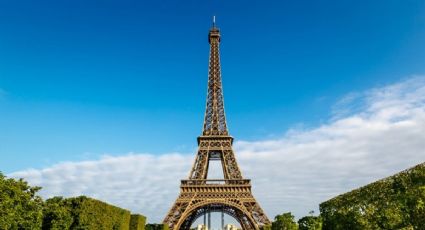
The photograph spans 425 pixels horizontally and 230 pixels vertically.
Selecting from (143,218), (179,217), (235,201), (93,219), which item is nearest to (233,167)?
(235,201)

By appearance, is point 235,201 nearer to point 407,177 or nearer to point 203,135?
point 203,135

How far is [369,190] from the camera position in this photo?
1016 inches

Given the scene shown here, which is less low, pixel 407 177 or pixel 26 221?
pixel 407 177

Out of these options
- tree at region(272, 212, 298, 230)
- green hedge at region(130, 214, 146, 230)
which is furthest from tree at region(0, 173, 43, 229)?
tree at region(272, 212, 298, 230)

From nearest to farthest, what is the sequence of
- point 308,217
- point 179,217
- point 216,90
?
point 308,217 → point 179,217 → point 216,90

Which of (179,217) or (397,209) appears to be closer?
(397,209)

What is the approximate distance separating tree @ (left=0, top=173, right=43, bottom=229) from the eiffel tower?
19710 mm

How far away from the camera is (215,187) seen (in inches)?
1721

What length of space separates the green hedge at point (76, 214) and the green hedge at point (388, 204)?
15.9m

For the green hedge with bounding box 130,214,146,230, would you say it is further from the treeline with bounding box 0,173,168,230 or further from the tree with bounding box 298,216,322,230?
the tree with bounding box 298,216,322,230

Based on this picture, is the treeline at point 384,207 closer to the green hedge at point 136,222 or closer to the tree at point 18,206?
the green hedge at point 136,222

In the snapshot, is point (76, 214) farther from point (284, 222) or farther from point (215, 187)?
point (215, 187)

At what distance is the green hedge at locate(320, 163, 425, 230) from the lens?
17.8 metres

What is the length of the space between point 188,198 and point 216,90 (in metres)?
15.9
